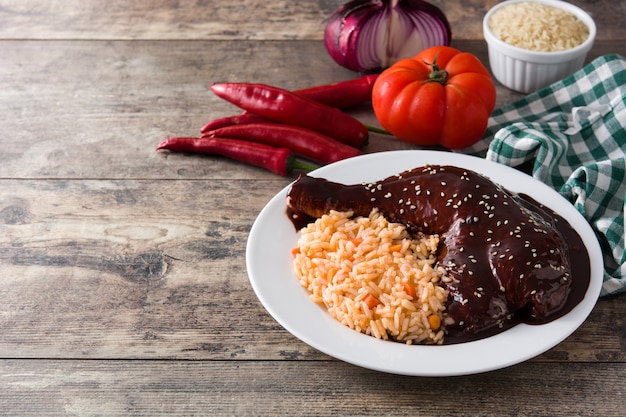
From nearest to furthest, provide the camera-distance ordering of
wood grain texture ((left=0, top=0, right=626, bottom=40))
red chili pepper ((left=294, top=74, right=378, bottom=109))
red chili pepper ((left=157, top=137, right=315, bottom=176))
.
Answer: red chili pepper ((left=157, top=137, right=315, bottom=176))
red chili pepper ((left=294, top=74, right=378, bottom=109))
wood grain texture ((left=0, top=0, right=626, bottom=40))

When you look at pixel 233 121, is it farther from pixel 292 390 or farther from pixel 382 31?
pixel 292 390

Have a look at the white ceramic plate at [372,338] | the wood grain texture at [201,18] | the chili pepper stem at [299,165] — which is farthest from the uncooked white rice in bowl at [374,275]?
the wood grain texture at [201,18]

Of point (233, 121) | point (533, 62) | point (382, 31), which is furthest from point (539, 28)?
point (233, 121)

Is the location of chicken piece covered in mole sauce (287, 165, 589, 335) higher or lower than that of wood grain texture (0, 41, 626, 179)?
higher

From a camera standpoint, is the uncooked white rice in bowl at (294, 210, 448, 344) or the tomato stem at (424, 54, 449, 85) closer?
the uncooked white rice in bowl at (294, 210, 448, 344)

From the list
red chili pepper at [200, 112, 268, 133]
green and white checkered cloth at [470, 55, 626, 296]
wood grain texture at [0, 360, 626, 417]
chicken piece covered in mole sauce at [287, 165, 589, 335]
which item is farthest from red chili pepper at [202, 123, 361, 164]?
wood grain texture at [0, 360, 626, 417]

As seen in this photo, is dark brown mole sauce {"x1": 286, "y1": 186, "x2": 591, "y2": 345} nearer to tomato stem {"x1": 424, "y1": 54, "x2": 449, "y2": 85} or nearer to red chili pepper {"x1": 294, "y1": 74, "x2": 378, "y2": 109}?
tomato stem {"x1": 424, "y1": 54, "x2": 449, "y2": 85}
